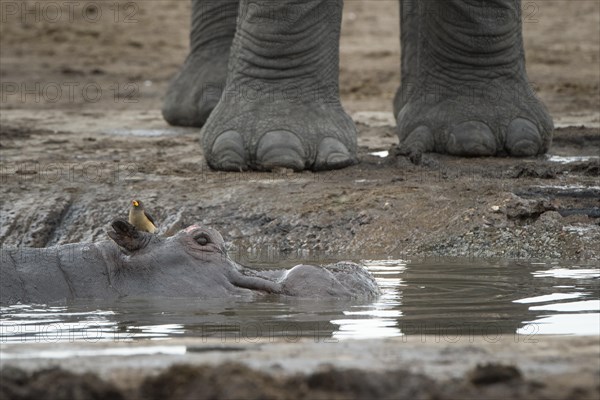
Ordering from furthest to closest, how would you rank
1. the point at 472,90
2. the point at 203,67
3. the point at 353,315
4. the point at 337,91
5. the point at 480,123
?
the point at 203,67 → the point at 472,90 → the point at 480,123 → the point at 337,91 → the point at 353,315

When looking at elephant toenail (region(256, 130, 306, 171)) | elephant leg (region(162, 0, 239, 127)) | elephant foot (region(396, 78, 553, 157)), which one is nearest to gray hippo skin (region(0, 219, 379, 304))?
elephant toenail (region(256, 130, 306, 171))

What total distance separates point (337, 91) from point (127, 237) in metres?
2.57

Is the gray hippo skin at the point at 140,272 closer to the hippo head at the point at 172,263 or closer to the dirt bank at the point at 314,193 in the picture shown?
the hippo head at the point at 172,263

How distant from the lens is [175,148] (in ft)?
26.8

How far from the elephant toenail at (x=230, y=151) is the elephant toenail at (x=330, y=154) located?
334 mm

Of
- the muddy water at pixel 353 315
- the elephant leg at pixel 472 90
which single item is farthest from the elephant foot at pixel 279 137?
the muddy water at pixel 353 315

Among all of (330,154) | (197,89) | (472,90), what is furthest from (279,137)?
(197,89)

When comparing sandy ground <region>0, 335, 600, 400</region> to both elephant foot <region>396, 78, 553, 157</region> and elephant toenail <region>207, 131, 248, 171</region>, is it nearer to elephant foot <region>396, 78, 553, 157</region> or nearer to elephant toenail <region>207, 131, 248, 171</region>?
elephant toenail <region>207, 131, 248, 171</region>

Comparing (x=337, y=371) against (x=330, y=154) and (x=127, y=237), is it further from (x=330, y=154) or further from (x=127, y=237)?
(x=330, y=154)

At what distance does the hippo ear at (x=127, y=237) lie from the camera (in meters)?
4.65

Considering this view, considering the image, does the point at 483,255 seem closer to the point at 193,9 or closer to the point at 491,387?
the point at 491,387

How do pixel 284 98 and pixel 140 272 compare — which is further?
pixel 284 98

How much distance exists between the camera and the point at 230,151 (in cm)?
679

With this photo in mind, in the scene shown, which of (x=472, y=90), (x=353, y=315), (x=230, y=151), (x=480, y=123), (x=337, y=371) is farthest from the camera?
(x=472, y=90)
